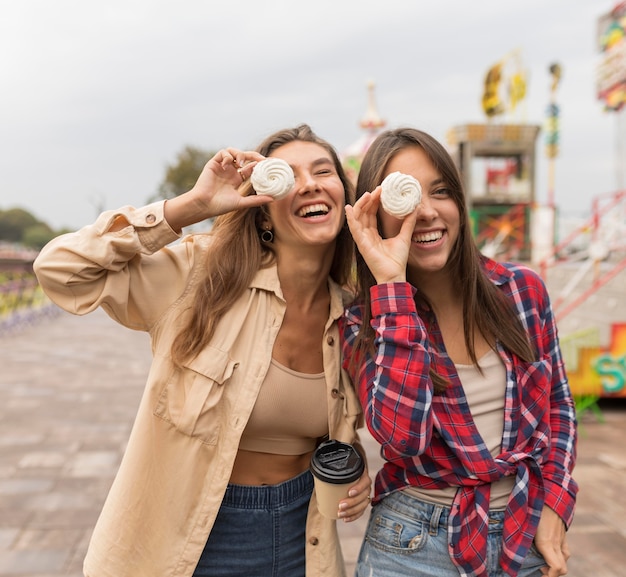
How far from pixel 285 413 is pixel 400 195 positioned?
2.66 ft

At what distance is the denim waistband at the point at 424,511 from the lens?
65.1 inches

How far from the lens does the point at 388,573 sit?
168cm

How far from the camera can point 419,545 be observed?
5.42 ft

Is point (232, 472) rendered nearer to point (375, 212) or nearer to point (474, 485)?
point (474, 485)

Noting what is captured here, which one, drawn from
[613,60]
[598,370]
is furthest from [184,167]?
[598,370]

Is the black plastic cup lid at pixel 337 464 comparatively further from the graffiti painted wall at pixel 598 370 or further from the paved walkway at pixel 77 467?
Result: the graffiti painted wall at pixel 598 370

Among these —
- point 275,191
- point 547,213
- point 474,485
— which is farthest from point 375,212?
point 547,213

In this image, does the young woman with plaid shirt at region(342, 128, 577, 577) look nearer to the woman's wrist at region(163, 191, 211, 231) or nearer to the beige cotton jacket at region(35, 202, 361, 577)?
the beige cotton jacket at region(35, 202, 361, 577)

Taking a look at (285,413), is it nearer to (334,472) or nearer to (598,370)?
(334,472)

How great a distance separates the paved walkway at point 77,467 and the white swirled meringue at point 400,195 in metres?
2.64

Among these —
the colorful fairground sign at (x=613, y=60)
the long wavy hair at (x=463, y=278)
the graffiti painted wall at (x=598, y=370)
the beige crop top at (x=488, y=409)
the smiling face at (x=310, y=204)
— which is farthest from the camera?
the colorful fairground sign at (x=613, y=60)

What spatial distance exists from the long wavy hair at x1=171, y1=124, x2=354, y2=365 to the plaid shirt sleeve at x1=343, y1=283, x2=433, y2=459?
1.80ft

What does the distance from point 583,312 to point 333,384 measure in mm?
8254

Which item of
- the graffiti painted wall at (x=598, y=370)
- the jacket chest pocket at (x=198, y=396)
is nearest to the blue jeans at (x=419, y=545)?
the jacket chest pocket at (x=198, y=396)
